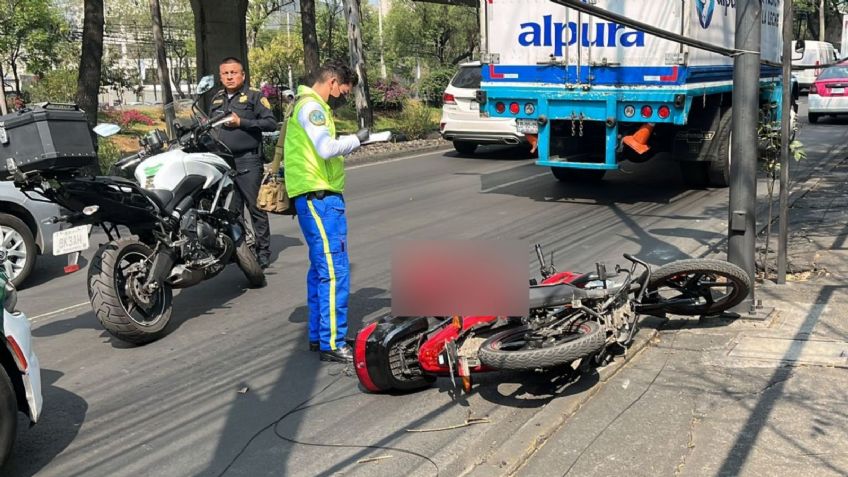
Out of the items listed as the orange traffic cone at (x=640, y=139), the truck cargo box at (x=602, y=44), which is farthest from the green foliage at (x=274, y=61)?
the orange traffic cone at (x=640, y=139)

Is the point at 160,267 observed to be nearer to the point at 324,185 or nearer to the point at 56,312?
the point at 56,312

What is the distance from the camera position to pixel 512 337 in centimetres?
439

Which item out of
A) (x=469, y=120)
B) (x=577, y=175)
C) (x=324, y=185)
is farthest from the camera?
(x=469, y=120)

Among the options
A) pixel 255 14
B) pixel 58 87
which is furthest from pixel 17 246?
pixel 255 14

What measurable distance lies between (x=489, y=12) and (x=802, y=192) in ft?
15.1

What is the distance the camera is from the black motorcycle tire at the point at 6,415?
3693 millimetres

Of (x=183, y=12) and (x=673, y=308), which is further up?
(x=183, y=12)

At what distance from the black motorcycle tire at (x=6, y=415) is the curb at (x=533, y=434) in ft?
6.50

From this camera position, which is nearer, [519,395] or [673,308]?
[519,395]

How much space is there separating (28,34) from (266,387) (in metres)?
30.3

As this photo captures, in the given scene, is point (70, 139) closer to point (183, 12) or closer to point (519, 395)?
point (519, 395)

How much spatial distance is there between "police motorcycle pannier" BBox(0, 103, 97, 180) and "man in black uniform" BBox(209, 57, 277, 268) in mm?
2243

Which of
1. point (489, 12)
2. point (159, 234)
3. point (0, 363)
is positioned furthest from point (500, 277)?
point (489, 12)

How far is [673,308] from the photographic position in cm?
554
